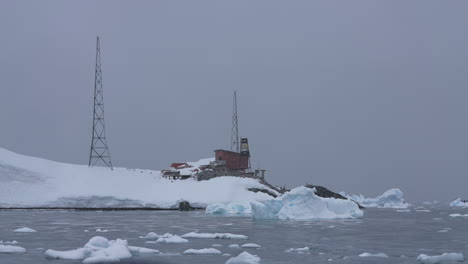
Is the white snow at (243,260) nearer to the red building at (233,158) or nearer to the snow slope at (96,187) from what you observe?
the snow slope at (96,187)

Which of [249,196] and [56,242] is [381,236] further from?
[249,196]

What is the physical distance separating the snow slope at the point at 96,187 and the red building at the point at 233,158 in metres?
9.41

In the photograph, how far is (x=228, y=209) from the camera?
5291 centimetres

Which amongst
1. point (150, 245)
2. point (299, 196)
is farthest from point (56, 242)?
point (299, 196)

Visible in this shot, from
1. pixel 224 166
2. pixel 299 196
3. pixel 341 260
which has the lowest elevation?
pixel 341 260

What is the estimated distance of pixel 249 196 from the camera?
63.1 metres

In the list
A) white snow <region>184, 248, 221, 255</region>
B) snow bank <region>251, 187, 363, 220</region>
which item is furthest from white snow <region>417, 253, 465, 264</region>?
snow bank <region>251, 187, 363, 220</region>

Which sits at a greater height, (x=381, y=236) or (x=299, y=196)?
(x=299, y=196)

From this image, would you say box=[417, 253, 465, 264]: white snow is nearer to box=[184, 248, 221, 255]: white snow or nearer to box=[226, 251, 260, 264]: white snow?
box=[226, 251, 260, 264]: white snow

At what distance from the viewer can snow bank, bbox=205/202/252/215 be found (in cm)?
5059

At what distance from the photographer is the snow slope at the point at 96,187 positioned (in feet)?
192

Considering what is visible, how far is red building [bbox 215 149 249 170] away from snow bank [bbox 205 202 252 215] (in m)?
20.5

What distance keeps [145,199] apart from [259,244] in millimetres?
42390

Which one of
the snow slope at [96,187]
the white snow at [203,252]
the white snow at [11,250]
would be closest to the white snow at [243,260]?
the white snow at [203,252]
